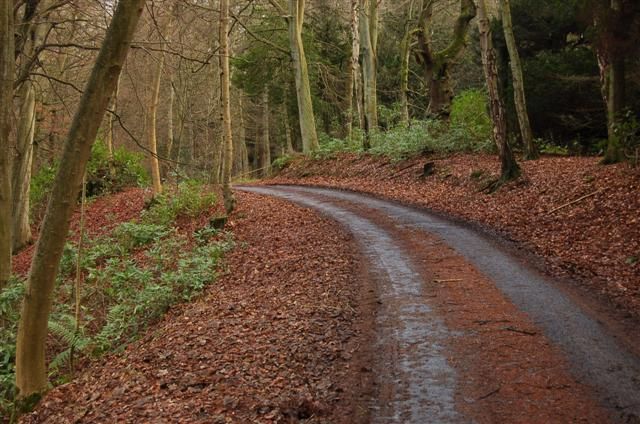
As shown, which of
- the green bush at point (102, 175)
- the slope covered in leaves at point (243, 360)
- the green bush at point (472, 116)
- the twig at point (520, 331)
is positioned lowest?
the slope covered in leaves at point (243, 360)

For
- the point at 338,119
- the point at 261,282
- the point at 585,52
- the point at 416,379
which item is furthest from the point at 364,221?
the point at 338,119

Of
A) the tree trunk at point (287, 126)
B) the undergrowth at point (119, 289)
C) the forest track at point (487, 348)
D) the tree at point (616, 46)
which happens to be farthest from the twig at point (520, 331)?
the tree trunk at point (287, 126)

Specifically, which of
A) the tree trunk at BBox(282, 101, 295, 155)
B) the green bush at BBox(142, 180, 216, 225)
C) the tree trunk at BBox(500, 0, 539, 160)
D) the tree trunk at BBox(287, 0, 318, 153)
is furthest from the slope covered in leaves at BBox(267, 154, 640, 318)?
the tree trunk at BBox(282, 101, 295, 155)

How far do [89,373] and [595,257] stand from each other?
7479 mm

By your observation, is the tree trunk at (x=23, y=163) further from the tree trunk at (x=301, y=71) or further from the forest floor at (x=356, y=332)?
the tree trunk at (x=301, y=71)

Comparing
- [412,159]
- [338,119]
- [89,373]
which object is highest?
[338,119]

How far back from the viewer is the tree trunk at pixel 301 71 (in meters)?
26.4

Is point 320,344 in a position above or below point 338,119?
below

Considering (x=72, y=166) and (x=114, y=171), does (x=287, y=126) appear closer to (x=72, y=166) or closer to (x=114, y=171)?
(x=114, y=171)

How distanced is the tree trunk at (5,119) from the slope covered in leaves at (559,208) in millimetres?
8703

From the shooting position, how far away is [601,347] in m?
5.80

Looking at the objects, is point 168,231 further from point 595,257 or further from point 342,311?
point 595,257

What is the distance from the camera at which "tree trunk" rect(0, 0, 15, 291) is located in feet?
29.0

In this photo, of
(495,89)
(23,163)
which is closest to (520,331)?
(495,89)
